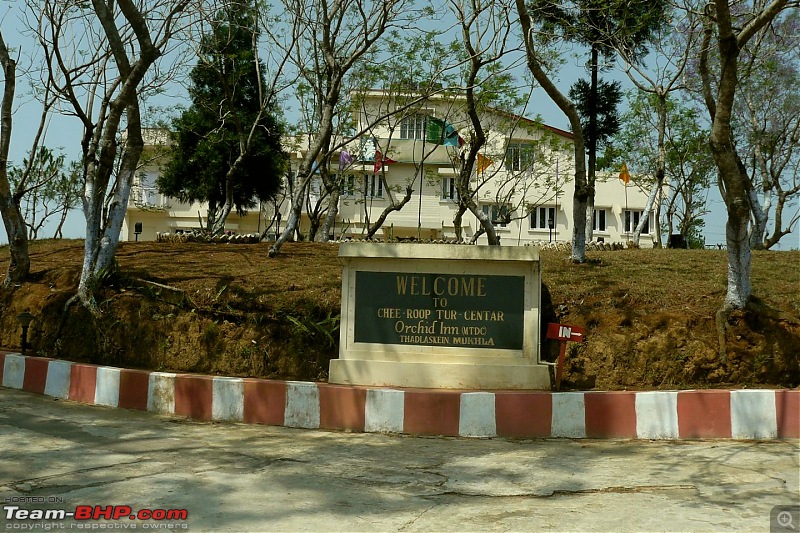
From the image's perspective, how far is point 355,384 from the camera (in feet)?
28.4

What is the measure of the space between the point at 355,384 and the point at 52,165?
2850 centimetres

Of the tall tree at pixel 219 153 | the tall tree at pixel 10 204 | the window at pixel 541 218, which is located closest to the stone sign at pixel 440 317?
the tall tree at pixel 10 204

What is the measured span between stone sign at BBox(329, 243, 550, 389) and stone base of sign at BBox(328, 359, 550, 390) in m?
0.01

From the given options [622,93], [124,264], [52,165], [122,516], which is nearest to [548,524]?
[122,516]

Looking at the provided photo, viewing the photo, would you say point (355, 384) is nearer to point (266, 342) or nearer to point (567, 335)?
point (266, 342)

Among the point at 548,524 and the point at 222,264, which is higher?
the point at 222,264

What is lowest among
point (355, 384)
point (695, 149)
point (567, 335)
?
point (355, 384)

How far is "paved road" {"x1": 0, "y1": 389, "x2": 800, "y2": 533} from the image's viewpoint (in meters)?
4.95

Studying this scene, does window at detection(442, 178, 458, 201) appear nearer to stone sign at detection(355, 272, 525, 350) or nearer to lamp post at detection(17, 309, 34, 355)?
lamp post at detection(17, 309, 34, 355)

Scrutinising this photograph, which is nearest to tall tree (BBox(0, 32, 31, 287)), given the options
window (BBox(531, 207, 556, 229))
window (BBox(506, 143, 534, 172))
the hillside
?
the hillside

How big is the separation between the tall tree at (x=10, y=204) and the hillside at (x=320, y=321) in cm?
31

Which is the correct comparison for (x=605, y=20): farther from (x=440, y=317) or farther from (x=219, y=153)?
(x=219, y=153)

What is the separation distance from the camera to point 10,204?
468 inches

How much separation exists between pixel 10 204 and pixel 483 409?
8167mm
